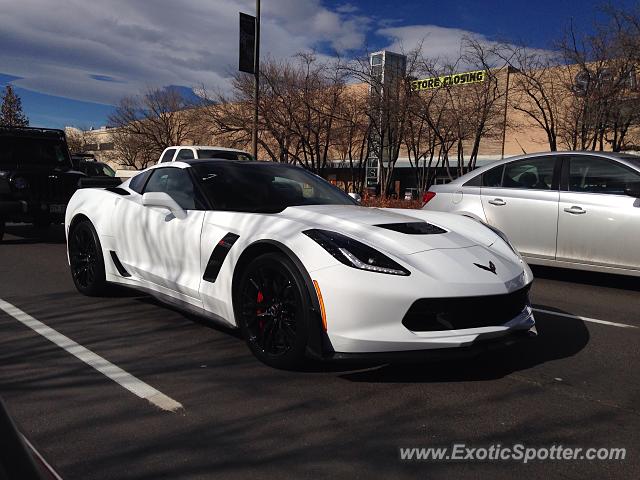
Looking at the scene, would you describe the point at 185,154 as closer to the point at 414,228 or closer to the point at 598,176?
the point at 598,176

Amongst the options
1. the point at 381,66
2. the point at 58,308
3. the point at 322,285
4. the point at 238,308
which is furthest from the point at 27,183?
the point at 381,66

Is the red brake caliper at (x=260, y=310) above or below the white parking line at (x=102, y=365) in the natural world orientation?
above

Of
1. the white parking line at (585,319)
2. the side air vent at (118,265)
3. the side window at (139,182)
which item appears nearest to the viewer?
the white parking line at (585,319)

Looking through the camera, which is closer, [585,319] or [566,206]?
[585,319]

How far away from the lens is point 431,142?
17.2m

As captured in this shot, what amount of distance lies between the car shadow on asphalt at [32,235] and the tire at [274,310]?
786 centimetres

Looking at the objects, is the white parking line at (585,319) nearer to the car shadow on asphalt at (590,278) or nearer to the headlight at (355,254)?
the car shadow on asphalt at (590,278)

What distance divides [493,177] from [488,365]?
13.5 feet

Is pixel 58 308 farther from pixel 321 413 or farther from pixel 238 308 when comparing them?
pixel 321 413

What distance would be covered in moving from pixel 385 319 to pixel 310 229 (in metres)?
0.79

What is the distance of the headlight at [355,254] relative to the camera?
11.1 ft

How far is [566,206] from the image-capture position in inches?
261

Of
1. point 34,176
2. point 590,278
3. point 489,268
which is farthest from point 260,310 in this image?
point 34,176

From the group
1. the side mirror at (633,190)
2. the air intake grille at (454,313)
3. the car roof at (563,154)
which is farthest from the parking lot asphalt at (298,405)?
the car roof at (563,154)
